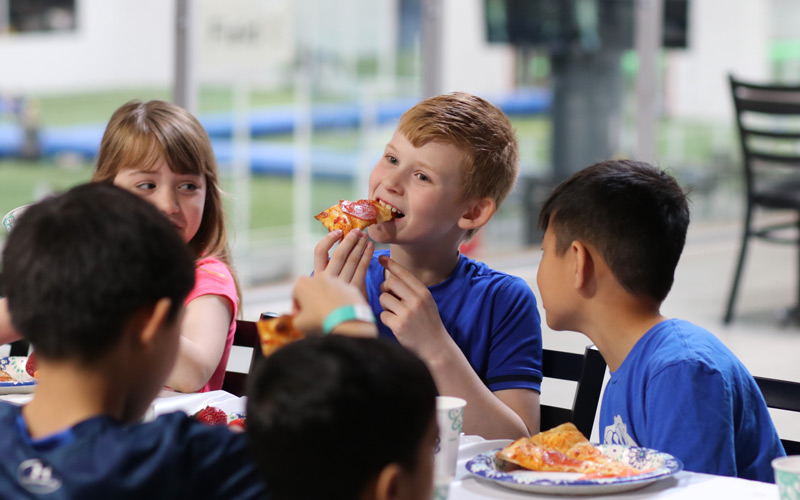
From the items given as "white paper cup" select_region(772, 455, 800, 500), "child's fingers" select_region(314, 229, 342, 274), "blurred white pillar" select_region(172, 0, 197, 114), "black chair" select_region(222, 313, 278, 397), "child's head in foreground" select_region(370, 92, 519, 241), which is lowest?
"black chair" select_region(222, 313, 278, 397)

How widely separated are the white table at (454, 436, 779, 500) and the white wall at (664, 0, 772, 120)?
596cm

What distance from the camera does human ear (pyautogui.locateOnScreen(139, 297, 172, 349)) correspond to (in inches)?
39.3

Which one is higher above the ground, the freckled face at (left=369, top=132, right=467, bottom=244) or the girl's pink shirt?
the freckled face at (left=369, top=132, right=467, bottom=244)

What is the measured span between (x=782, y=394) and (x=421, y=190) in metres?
0.70

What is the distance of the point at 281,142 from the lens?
5621 mm

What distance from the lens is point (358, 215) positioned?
1.83 m

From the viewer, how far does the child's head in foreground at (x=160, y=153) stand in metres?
2.13

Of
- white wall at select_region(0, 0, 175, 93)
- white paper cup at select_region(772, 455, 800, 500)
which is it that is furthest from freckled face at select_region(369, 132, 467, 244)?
white wall at select_region(0, 0, 175, 93)

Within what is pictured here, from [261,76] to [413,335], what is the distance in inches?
138

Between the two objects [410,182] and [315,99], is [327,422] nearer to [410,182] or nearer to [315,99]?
[410,182]

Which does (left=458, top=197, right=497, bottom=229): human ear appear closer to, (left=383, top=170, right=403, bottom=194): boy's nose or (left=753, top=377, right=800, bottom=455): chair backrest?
(left=383, top=170, right=403, bottom=194): boy's nose

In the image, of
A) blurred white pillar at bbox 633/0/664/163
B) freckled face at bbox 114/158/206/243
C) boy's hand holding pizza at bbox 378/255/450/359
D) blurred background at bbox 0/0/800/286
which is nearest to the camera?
boy's hand holding pizza at bbox 378/255/450/359

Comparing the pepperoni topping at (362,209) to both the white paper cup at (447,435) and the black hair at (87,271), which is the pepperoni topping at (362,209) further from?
the black hair at (87,271)

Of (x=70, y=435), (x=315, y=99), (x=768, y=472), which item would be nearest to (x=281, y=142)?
(x=315, y=99)
